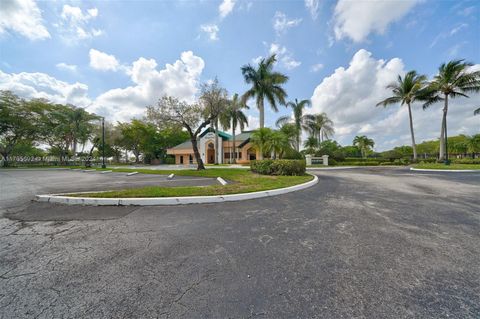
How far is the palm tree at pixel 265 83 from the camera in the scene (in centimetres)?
1980

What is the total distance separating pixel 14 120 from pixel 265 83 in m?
42.0

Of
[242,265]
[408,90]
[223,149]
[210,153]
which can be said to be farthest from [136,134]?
[408,90]

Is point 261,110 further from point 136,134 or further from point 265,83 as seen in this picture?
point 136,134

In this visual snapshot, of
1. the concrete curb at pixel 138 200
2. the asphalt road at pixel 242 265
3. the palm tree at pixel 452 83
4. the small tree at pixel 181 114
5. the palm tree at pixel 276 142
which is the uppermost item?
the palm tree at pixel 452 83

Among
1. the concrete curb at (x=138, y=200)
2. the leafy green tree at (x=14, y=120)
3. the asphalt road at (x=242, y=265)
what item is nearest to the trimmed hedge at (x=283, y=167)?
the concrete curb at (x=138, y=200)

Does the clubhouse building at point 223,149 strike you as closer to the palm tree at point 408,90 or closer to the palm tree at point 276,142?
the palm tree at point 276,142

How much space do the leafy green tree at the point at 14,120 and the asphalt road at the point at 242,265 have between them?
41699 mm

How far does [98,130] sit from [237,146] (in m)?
28.6

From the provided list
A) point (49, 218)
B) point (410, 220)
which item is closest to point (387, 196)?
point (410, 220)

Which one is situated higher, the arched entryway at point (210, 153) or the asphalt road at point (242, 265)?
the arched entryway at point (210, 153)

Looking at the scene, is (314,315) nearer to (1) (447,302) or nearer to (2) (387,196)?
(1) (447,302)

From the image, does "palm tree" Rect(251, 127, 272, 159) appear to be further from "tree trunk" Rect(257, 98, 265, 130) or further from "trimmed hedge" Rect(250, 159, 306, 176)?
"tree trunk" Rect(257, 98, 265, 130)

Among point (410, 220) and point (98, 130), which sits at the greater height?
point (98, 130)

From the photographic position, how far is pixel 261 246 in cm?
286
